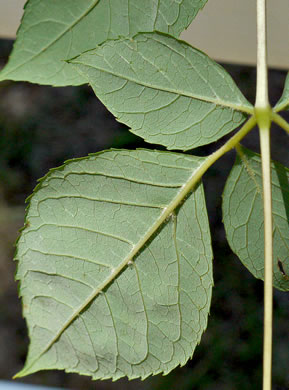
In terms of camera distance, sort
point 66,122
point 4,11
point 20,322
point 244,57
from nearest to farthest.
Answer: point 4,11 → point 244,57 → point 20,322 → point 66,122

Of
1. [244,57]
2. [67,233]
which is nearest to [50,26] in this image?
[67,233]

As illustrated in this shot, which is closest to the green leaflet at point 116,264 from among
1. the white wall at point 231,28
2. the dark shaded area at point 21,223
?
the white wall at point 231,28

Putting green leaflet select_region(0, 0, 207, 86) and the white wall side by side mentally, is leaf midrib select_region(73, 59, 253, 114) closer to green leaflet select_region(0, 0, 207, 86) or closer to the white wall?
green leaflet select_region(0, 0, 207, 86)

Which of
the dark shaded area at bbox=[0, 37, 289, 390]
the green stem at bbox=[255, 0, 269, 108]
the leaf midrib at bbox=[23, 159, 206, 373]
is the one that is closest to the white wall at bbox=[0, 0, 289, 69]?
the green stem at bbox=[255, 0, 269, 108]

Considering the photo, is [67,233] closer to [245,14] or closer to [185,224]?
[185,224]

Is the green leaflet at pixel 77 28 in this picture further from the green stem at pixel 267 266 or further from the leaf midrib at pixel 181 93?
the green stem at pixel 267 266

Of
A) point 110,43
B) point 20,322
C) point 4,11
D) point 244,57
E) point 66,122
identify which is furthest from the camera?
point 66,122

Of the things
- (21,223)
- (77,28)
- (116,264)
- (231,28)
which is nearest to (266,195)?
(116,264)
